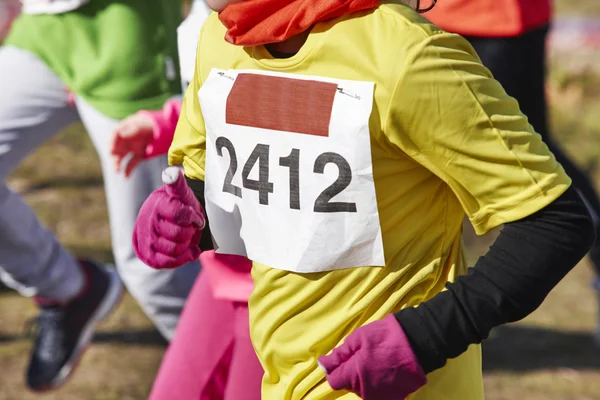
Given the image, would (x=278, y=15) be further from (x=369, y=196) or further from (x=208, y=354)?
(x=208, y=354)

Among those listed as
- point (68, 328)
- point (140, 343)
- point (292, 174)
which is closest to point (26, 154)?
point (68, 328)

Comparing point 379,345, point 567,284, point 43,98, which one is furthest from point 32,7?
point 567,284

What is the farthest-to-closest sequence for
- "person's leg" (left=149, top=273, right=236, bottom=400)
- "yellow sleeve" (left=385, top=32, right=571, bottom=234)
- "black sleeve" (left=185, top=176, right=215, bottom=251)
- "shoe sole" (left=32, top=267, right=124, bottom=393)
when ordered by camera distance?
"shoe sole" (left=32, top=267, right=124, bottom=393) → "person's leg" (left=149, top=273, right=236, bottom=400) → "black sleeve" (left=185, top=176, right=215, bottom=251) → "yellow sleeve" (left=385, top=32, right=571, bottom=234)

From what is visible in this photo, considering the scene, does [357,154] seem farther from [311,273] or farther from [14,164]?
[14,164]

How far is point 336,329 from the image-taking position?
156 cm

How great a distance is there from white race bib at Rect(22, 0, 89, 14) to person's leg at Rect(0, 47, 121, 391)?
0.13 meters

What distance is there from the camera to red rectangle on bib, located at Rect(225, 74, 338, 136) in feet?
4.83

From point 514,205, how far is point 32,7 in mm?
1885

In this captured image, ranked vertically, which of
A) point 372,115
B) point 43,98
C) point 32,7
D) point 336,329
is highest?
point 372,115

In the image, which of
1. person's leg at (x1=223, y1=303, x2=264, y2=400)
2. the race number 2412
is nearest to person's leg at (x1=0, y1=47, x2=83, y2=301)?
person's leg at (x1=223, y1=303, x2=264, y2=400)

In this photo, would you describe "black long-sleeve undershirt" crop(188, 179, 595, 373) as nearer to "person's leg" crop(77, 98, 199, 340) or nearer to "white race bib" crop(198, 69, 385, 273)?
"white race bib" crop(198, 69, 385, 273)

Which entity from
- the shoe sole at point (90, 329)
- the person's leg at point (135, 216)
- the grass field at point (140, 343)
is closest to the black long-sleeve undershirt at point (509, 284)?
the person's leg at point (135, 216)

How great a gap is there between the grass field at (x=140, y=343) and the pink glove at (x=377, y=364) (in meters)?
1.98

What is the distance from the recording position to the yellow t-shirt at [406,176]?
1.39 m
